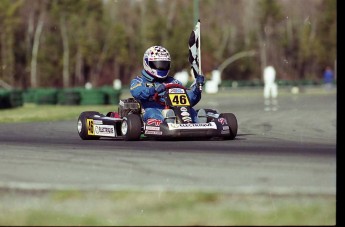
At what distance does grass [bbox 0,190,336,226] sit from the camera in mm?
6574

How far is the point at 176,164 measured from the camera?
9781 millimetres

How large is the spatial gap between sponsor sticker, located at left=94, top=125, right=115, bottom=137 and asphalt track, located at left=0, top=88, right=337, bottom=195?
18.0 inches

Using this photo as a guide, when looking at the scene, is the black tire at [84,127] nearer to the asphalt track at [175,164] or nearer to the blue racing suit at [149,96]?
the asphalt track at [175,164]

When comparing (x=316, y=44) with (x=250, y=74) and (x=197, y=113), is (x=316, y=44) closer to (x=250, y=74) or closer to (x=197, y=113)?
(x=250, y=74)

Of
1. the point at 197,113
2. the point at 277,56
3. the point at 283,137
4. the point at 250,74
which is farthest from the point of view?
the point at 277,56

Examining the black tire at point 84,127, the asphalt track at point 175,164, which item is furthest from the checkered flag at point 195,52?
the black tire at point 84,127

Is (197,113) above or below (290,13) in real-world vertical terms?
below

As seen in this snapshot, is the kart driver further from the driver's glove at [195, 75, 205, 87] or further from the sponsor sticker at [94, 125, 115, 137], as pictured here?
the sponsor sticker at [94, 125, 115, 137]

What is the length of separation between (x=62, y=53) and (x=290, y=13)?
1768 inches

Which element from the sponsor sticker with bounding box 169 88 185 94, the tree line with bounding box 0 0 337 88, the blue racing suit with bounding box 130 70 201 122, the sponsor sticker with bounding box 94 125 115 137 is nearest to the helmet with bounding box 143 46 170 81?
the blue racing suit with bounding box 130 70 201 122

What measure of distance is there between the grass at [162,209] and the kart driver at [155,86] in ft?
20.1

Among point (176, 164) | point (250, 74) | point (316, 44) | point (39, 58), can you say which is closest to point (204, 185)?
point (176, 164)

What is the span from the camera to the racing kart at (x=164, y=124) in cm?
1336

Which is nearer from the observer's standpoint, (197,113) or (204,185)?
(204,185)
